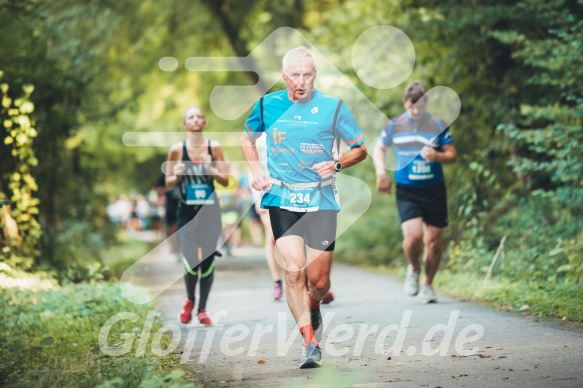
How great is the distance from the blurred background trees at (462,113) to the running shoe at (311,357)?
442 cm

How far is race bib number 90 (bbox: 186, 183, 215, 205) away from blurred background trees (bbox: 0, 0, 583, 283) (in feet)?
8.28

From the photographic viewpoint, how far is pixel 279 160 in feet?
22.9

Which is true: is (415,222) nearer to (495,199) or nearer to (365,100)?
(495,199)

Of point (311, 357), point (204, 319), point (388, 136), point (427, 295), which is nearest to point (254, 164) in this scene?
point (311, 357)

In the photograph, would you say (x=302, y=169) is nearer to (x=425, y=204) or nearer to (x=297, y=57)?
(x=297, y=57)

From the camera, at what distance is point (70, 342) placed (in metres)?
8.23

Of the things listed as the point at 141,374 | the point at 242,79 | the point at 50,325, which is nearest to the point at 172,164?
the point at 50,325

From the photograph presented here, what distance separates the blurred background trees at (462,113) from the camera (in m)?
10.5

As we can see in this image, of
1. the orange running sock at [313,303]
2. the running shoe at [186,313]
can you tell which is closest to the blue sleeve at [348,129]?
the orange running sock at [313,303]

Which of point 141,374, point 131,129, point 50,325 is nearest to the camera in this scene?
point 141,374

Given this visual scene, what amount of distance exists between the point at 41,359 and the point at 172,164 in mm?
2833

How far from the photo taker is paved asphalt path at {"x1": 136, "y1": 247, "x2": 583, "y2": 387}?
6.05m

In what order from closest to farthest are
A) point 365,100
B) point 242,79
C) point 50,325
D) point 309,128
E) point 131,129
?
point 309,128 < point 50,325 < point 365,100 < point 131,129 < point 242,79

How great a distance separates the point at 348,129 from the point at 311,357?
170cm
